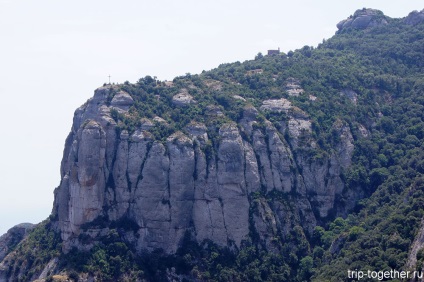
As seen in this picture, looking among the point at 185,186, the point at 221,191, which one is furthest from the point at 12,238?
the point at 221,191

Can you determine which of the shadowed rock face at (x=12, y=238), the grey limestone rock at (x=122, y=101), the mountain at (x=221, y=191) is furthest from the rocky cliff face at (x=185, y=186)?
the shadowed rock face at (x=12, y=238)

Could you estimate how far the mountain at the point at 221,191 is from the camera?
387 ft

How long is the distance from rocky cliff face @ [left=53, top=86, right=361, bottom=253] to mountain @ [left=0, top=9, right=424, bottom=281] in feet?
0.61

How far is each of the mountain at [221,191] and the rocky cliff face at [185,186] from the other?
19 cm

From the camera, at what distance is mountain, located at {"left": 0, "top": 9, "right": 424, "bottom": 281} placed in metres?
118

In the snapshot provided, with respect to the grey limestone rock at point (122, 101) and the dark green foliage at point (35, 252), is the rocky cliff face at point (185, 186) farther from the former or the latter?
the dark green foliage at point (35, 252)

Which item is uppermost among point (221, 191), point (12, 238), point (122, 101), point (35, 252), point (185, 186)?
point (122, 101)

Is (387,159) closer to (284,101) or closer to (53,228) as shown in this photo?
(284,101)

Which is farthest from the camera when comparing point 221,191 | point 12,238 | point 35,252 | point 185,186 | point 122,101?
point 12,238

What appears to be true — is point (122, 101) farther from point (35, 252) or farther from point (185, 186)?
point (35, 252)

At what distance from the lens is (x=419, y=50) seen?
177000mm

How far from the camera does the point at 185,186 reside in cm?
12450

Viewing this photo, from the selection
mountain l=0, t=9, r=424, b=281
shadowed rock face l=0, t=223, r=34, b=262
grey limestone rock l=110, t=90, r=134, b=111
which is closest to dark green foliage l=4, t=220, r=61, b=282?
mountain l=0, t=9, r=424, b=281

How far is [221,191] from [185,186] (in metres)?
6.11
